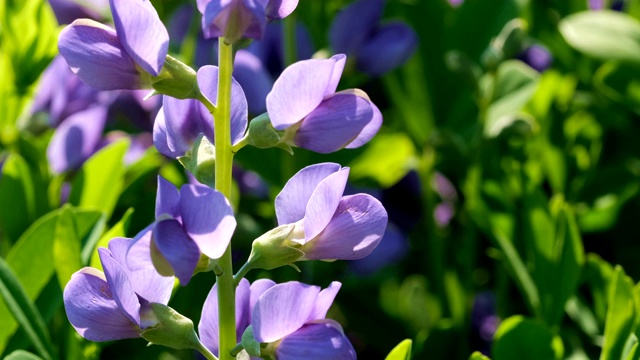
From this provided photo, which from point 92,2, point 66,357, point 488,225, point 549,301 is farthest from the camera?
point 92,2

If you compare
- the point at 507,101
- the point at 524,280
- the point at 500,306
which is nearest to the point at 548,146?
the point at 507,101

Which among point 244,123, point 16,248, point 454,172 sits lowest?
point 454,172

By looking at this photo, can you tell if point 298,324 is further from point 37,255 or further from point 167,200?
point 37,255

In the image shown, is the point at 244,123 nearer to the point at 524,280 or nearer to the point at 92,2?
the point at 524,280

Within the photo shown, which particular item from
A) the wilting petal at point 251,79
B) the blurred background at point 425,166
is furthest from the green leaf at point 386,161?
the wilting petal at point 251,79

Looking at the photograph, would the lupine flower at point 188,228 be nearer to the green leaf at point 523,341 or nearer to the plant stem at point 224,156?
the plant stem at point 224,156

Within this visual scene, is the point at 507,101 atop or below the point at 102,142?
below
